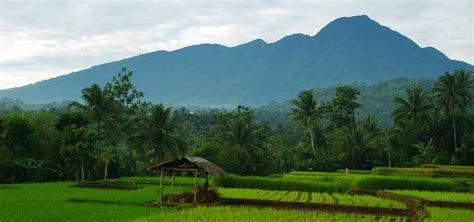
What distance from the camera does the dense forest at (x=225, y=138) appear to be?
44.9m

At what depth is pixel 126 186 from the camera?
36.7 m

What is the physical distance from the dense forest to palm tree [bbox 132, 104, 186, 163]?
94 millimetres

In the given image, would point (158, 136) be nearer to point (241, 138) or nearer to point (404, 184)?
point (241, 138)

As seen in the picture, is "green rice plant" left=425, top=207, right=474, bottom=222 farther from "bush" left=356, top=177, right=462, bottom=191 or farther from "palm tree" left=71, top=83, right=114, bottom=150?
"palm tree" left=71, top=83, right=114, bottom=150

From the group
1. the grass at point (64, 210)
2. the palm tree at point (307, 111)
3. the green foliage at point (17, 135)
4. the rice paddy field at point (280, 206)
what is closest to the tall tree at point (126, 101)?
the green foliage at point (17, 135)

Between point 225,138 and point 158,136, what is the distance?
9298 mm

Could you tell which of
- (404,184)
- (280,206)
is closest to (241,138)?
(404,184)

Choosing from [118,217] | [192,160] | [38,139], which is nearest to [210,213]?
[118,217]

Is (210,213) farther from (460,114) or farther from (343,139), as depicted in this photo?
(460,114)

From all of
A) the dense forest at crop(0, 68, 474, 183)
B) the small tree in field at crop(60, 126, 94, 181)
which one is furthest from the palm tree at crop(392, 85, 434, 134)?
the small tree in field at crop(60, 126, 94, 181)

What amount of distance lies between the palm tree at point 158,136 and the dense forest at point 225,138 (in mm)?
94

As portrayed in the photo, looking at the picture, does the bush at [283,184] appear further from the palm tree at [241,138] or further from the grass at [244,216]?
the palm tree at [241,138]

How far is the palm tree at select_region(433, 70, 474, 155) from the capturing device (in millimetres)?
58472

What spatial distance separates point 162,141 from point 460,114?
121 ft
